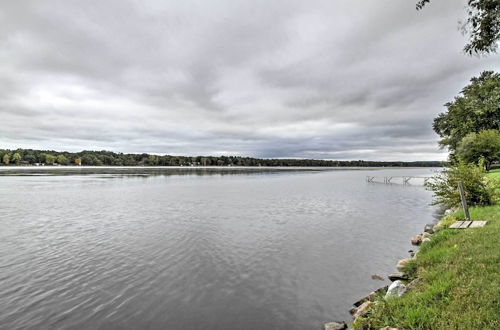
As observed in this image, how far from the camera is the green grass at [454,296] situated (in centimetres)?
534

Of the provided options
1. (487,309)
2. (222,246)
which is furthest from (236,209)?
(487,309)

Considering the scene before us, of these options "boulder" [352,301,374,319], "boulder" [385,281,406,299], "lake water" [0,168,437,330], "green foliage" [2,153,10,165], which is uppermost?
"green foliage" [2,153,10,165]

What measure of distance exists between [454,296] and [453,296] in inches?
1.0

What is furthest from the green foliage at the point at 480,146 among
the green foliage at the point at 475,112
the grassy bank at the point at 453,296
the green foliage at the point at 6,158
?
the green foliage at the point at 6,158

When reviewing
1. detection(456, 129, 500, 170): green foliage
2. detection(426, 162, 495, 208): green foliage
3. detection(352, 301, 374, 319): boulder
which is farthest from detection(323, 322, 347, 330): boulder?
detection(456, 129, 500, 170): green foliage

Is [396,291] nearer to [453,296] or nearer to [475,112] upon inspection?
[453,296]

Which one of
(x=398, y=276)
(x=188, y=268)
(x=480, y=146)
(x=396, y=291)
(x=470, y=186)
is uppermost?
(x=480, y=146)

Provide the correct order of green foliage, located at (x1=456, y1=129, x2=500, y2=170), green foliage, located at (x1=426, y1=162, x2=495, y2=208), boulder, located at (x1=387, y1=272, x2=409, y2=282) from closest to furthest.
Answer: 1. boulder, located at (x1=387, y1=272, x2=409, y2=282)
2. green foliage, located at (x1=426, y1=162, x2=495, y2=208)
3. green foliage, located at (x1=456, y1=129, x2=500, y2=170)

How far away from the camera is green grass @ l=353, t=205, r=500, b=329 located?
5.34 metres

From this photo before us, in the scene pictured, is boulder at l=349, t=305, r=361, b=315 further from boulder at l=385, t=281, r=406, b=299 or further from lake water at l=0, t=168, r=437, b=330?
boulder at l=385, t=281, r=406, b=299

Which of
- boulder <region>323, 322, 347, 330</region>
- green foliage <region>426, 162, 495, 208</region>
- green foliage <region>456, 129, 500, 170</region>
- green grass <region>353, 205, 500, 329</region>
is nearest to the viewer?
green grass <region>353, 205, 500, 329</region>

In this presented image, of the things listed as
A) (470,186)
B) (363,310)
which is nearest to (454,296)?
(363,310)

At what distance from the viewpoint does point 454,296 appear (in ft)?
20.1

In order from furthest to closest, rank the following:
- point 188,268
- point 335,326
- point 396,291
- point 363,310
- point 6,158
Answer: point 6,158 < point 188,268 < point 396,291 < point 363,310 < point 335,326
